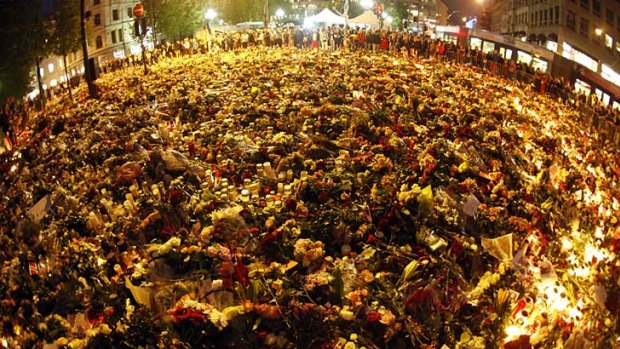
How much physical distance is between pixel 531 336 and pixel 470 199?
11.4 ft

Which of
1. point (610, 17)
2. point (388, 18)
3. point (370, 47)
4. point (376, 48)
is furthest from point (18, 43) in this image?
point (388, 18)

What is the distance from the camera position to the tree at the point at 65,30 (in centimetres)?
3344

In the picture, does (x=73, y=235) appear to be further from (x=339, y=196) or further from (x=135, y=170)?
(x=339, y=196)

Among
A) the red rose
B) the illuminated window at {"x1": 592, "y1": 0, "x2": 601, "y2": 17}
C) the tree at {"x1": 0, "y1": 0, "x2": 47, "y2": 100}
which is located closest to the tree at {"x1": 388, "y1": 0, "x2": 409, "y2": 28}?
the illuminated window at {"x1": 592, "y1": 0, "x2": 601, "y2": 17}

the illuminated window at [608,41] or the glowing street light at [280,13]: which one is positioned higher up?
the glowing street light at [280,13]

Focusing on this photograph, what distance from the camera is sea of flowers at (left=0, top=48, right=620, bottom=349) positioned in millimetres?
6594

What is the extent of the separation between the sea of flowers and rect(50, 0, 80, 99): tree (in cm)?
2217

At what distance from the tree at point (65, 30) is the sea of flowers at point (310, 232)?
72.7ft

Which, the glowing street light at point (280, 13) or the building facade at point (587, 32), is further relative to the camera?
the glowing street light at point (280, 13)

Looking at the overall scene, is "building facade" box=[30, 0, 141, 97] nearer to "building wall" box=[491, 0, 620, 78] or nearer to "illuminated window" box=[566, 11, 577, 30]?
"building wall" box=[491, 0, 620, 78]

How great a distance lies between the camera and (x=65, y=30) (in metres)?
33.8

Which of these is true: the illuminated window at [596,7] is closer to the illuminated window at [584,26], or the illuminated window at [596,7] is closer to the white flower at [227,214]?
the illuminated window at [584,26]

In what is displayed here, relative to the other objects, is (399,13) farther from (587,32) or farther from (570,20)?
(587,32)

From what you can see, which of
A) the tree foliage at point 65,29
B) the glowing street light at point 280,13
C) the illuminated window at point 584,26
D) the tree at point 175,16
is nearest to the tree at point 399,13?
the glowing street light at point 280,13
